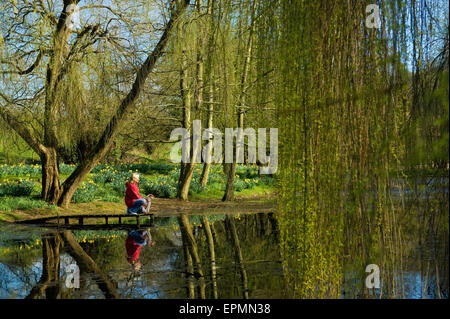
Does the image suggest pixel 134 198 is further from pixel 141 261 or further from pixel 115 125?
pixel 141 261

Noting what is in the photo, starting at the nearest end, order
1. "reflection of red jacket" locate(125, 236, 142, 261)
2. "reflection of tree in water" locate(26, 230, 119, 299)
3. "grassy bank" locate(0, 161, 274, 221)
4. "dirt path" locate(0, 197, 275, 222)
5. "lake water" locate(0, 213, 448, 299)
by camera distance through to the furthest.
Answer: "lake water" locate(0, 213, 448, 299) < "reflection of tree in water" locate(26, 230, 119, 299) < "reflection of red jacket" locate(125, 236, 142, 261) < "dirt path" locate(0, 197, 275, 222) < "grassy bank" locate(0, 161, 274, 221)

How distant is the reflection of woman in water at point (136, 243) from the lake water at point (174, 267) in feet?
0.35

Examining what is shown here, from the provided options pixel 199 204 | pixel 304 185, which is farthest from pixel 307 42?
pixel 199 204

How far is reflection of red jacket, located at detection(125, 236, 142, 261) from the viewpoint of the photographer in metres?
9.11

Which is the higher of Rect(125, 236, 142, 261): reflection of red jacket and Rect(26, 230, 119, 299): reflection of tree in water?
Rect(26, 230, 119, 299): reflection of tree in water

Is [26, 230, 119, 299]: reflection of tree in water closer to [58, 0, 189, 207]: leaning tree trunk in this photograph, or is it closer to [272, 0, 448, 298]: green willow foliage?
[272, 0, 448, 298]: green willow foliage

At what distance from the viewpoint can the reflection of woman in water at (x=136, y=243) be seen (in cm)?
862

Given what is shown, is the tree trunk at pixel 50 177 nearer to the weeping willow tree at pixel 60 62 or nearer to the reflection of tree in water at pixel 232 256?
the weeping willow tree at pixel 60 62

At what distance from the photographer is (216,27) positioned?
5.12 metres

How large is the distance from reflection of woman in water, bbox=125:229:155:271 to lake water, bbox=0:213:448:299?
11cm

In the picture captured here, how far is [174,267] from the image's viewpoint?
26.9ft

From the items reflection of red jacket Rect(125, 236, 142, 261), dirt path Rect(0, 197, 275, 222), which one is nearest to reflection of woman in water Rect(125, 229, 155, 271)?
reflection of red jacket Rect(125, 236, 142, 261)

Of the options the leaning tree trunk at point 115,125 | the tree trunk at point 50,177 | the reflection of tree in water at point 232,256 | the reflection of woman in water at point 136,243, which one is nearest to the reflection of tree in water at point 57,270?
the reflection of woman in water at point 136,243

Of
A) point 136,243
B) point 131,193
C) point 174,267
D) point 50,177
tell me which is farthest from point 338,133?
point 50,177
